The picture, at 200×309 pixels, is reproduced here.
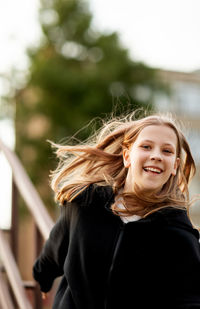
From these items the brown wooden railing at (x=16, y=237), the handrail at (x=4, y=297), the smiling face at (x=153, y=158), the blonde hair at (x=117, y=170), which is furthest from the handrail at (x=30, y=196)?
the smiling face at (x=153, y=158)

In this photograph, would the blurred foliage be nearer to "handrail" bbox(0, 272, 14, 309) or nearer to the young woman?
"handrail" bbox(0, 272, 14, 309)

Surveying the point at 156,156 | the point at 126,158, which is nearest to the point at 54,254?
the point at 126,158

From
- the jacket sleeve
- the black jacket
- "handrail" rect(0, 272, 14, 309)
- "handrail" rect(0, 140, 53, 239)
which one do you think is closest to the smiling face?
the black jacket

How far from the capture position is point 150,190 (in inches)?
65.1

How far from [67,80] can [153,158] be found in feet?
57.2

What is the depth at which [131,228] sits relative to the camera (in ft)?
5.32

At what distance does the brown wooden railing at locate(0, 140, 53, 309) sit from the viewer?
2441mm

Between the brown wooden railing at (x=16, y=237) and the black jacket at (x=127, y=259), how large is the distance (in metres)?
0.64

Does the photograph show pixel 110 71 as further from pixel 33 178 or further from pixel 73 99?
pixel 33 178

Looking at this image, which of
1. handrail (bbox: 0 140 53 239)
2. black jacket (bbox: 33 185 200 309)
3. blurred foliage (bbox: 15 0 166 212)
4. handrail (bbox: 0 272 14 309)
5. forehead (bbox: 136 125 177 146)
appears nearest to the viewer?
black jacket (bbox: 33 185 200 309)

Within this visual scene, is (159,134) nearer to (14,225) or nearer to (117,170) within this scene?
(117,170)

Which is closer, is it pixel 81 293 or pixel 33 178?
pixel 81 293


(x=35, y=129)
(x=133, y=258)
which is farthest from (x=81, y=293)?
(x=35, y=129)

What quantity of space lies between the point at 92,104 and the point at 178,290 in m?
17.0
